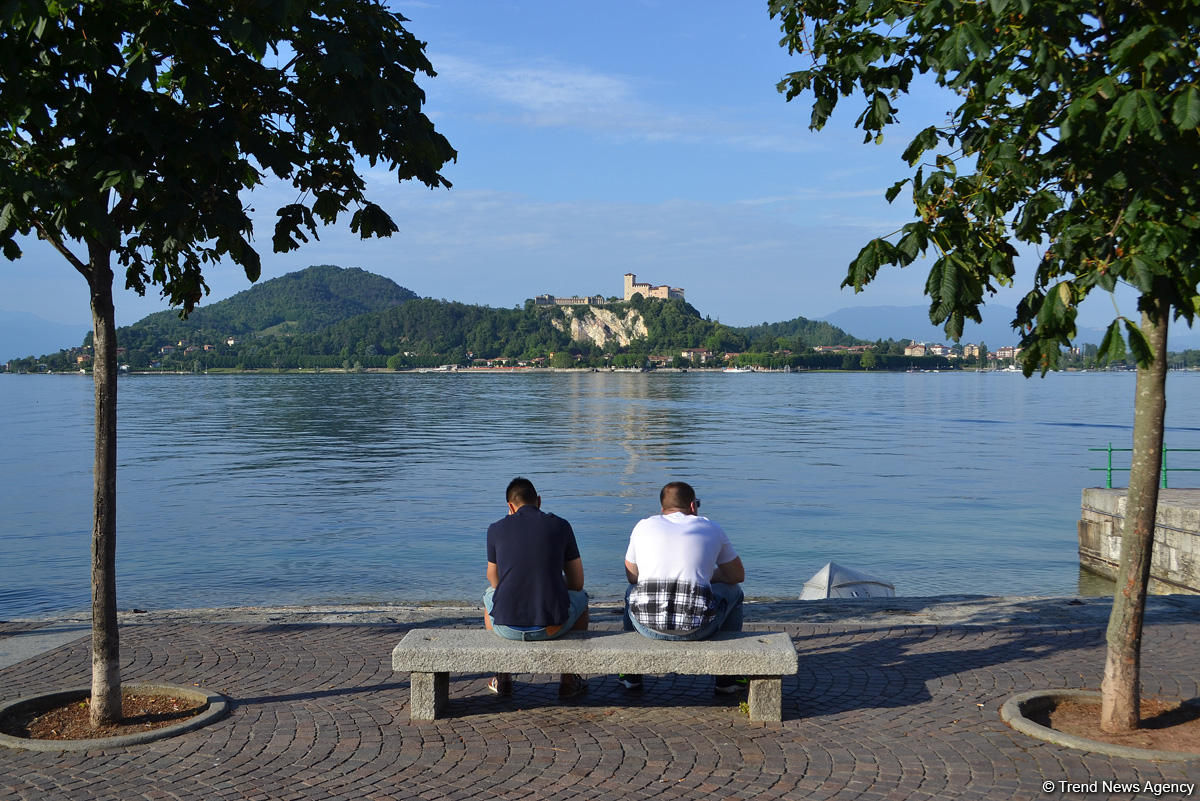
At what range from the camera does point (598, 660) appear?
18.7 ft

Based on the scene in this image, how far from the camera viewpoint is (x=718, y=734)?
559 cm

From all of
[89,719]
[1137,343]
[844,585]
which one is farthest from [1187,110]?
[844,585]

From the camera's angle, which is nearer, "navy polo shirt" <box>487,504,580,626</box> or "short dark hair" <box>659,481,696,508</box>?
"navy polo shirt" <box>487,504,580,626</box>

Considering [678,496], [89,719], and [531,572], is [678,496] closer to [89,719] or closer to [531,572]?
[531,572]

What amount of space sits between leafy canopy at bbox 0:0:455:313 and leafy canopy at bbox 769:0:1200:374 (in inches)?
103

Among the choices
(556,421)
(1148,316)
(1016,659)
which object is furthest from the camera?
(556,421)

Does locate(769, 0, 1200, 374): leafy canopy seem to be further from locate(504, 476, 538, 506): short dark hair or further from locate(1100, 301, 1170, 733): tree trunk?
locate(504, 476, 538, 506): short dark hair

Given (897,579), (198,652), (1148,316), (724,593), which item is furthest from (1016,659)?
(897,579)

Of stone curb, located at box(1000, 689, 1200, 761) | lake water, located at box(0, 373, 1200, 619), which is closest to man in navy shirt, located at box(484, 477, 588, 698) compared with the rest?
stone curb, located at box(1000, 689, 1200, 761)

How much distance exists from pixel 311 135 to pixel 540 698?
3779 mm

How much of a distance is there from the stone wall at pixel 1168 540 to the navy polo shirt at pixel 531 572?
8.91 meters

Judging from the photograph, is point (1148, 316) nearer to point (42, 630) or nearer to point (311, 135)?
point (311, 135)

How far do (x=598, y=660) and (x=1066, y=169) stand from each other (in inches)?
141

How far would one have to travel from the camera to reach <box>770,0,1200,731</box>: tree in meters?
4.34
